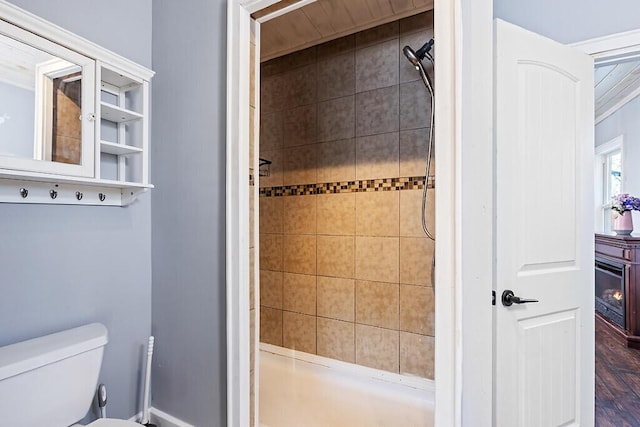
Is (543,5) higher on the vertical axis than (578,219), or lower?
higher

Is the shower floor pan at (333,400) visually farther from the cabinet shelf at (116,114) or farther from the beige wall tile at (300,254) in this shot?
the cabinet shelf at (116,114)

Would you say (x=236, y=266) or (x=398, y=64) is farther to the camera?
(x=398, y=64)

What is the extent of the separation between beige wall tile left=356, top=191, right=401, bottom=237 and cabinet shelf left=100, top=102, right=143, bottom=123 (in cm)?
144

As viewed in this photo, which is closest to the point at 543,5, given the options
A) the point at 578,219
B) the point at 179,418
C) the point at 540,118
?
the point at 540,118

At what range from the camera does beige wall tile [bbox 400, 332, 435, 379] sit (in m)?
2.16

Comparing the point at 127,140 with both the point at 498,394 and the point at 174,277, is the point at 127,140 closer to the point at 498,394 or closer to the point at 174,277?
the point at 174,277

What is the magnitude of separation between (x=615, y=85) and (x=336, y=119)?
3.58m

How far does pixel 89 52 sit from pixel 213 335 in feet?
4.26

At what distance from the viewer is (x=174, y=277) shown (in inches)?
67.9

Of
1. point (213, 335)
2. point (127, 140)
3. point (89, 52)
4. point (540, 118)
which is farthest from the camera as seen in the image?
point (127, 140)

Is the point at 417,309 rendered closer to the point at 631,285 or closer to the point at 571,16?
the point at 571,16

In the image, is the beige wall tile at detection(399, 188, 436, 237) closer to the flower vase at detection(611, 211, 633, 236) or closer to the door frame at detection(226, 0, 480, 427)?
the door frame at detection(226, 0, 480, 427)

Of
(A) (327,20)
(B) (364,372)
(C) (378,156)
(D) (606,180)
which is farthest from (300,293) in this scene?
(D) (606,180)

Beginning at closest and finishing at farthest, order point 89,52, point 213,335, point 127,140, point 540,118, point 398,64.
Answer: point 89,52
point 540,118
point 213,335
point 127,140
point 398,64
